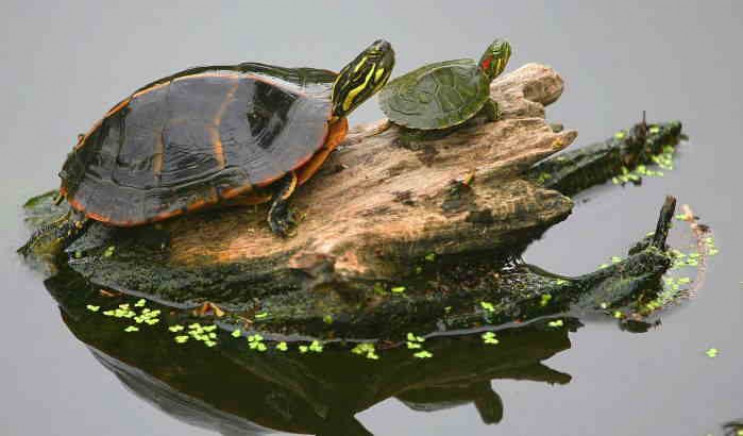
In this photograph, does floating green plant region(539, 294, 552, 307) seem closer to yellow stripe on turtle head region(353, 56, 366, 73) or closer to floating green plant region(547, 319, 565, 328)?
floating green plant region(547, 319, 565, 328)

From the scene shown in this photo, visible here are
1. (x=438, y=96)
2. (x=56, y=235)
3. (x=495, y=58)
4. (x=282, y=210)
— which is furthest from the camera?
(x=56, y=235)

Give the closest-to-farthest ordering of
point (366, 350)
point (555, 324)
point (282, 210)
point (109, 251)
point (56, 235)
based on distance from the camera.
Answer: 1. point (366, 350)
2. point (282, 210)
3. point (555, 324)
4. point (109, 251)
5. point (56, 235)

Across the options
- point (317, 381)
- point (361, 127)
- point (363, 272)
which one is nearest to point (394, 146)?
point (361, 127)

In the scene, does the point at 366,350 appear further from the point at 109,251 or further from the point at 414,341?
the point at 109,251

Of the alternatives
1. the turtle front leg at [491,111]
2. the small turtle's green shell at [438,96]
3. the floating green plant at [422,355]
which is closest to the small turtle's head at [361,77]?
the small turtle's green shell at [438,96]

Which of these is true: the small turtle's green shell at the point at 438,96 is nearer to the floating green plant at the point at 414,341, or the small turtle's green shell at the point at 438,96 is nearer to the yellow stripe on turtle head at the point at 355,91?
the yellow stripe on turtle head at the point at 355,91

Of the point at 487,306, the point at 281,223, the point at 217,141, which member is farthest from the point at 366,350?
the point at 217,141

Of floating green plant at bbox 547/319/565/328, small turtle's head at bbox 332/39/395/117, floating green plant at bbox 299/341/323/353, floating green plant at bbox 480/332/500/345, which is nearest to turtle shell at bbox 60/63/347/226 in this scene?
small turtle's head at bbox 332/39/395/117

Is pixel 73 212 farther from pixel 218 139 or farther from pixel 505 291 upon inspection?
pixel 505 291
